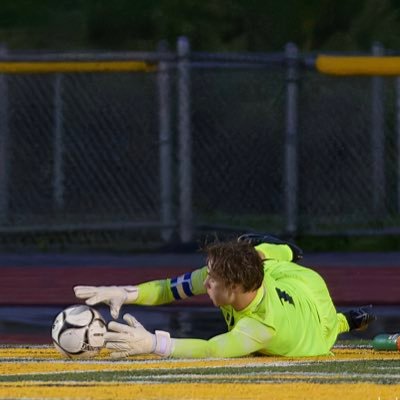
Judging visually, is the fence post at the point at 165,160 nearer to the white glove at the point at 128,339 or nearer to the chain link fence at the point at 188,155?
the chain link fence at the point at 188,155

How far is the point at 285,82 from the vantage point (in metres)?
16.9

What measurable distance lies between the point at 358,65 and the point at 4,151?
3.58m

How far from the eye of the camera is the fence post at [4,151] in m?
16.6

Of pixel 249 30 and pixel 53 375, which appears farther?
pixel 249 30

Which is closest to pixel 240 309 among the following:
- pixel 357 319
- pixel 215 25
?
pixel 357 319

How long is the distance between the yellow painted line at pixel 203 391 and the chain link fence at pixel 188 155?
31.3 feet

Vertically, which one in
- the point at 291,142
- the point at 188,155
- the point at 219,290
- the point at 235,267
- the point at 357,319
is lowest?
the point at 188,155

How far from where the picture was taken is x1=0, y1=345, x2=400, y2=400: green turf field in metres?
6.86

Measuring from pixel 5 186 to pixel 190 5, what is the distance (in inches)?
418

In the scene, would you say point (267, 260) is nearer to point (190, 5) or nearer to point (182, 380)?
point (182, 380)

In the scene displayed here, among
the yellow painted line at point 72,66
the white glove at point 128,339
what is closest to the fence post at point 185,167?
the yellow painted line at point 72,66

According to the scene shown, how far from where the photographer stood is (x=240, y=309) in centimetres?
823

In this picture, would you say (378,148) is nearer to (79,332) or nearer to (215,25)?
(79,332)

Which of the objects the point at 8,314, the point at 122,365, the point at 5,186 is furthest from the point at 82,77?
the point at 122,365
